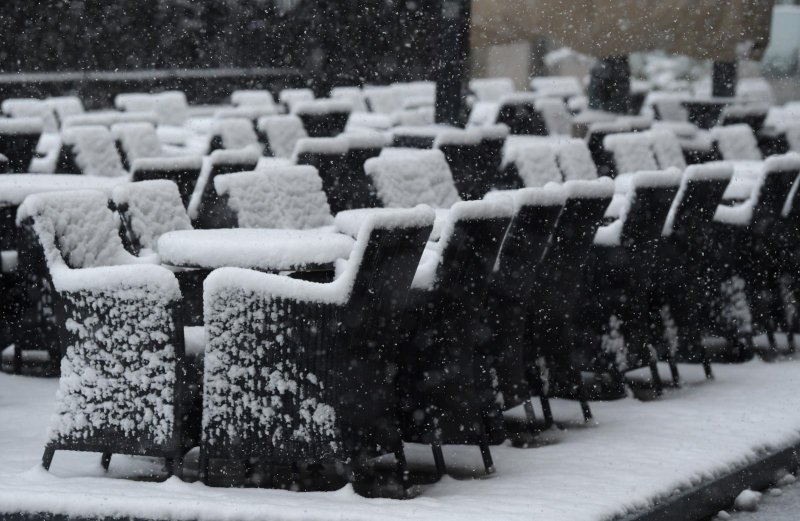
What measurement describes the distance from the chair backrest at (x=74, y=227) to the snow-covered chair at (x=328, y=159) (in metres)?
2.70

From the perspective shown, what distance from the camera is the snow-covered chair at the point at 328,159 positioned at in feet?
26.3

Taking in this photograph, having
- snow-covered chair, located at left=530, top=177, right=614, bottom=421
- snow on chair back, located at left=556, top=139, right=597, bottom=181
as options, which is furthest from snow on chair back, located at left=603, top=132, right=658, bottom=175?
snow-covered chair, located at left=530, top=177, right=614, bottom=421

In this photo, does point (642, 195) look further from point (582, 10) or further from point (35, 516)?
point (582, 10)

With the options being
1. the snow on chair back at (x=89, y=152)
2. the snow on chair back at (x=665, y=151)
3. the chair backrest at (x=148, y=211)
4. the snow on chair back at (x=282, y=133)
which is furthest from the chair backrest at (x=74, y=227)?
the snow on chair back at (x=665, y=151)

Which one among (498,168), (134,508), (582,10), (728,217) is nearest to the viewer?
(134,508)

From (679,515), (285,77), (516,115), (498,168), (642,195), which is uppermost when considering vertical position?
(285,77)

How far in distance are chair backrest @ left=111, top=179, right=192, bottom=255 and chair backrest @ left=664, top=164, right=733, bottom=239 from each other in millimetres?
2150

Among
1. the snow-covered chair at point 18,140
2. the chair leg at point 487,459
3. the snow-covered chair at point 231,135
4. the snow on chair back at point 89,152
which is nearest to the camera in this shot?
the chair leg at point 487,459

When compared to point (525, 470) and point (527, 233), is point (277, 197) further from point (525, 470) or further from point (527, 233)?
point (525, 470)

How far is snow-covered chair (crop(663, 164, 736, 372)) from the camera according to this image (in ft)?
21.0

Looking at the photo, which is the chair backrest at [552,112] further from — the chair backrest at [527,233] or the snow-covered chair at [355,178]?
the chair backrest at [527,233]

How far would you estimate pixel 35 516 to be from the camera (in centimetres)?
436

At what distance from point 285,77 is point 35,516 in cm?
1560

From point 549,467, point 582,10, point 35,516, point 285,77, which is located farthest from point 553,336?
point 285,77
